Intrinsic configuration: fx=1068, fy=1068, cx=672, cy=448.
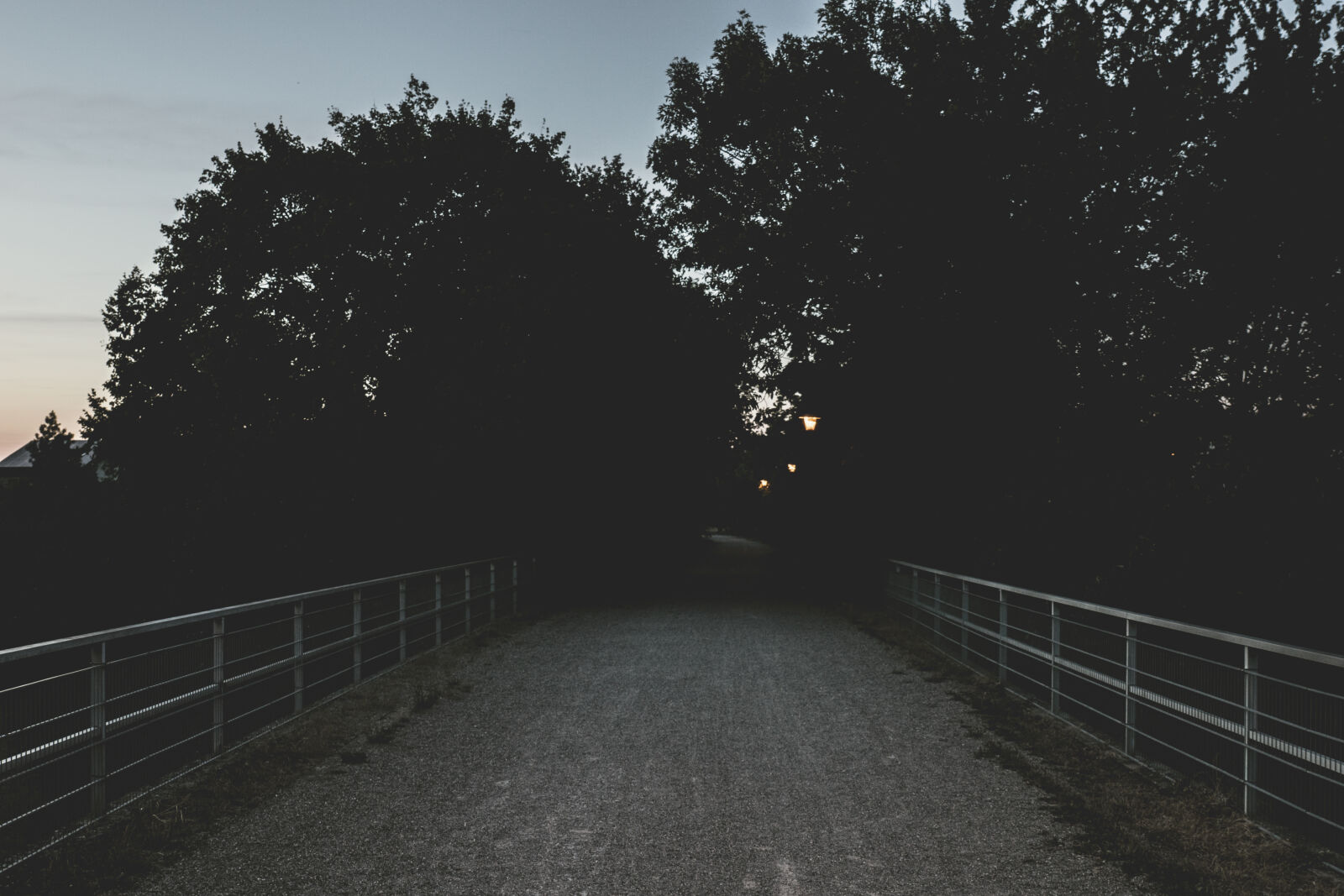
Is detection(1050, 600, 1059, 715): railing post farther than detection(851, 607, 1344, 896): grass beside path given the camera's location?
Yes

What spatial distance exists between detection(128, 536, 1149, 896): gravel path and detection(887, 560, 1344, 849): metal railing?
3.53 feet

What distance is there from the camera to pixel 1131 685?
7746 mm

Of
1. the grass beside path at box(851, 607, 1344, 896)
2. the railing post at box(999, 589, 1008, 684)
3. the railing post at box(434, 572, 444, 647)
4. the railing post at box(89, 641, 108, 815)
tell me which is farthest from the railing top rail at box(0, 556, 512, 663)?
the railing post at box(999, 589, 1008, 684)

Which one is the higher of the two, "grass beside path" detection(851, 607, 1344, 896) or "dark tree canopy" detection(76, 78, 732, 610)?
"dark tree canopy" detection(76, 78, 732, 610)

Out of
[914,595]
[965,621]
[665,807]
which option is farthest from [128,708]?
[914,595]

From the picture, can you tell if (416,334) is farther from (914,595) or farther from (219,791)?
(219,791)

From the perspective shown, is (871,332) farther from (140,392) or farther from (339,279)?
(140,392)

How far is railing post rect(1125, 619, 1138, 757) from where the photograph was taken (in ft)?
25.2

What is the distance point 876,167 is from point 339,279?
12.5 m

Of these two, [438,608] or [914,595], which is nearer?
[438,608]

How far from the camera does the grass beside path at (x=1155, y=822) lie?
16.4ft

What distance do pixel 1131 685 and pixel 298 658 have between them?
22.1 feet

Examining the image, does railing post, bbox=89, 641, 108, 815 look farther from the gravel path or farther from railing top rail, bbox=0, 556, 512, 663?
the gravel path

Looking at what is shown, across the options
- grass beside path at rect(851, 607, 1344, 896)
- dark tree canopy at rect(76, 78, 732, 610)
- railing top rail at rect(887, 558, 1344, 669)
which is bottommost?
grass beside path at rect(851, 607, 1344, 896)
